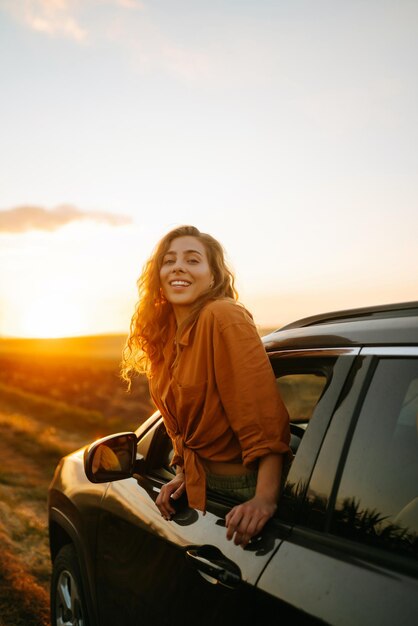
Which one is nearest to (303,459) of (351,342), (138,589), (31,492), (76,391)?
(351,342)

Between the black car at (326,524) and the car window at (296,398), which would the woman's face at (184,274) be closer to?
the black car at (326,524)

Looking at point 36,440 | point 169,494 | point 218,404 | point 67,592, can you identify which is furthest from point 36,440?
point 218,404

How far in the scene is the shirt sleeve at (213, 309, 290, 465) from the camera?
220cm

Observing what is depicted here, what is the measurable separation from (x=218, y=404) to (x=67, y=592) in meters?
1.83

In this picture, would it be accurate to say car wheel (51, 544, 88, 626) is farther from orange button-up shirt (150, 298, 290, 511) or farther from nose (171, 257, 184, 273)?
nose (171, 257, 184, 273)

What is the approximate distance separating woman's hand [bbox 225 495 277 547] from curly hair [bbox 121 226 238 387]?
967 mm

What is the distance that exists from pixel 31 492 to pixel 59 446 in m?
3.45

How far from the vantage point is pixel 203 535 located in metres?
2.26

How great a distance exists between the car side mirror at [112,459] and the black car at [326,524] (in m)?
0.24

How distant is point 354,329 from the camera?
2.02 m

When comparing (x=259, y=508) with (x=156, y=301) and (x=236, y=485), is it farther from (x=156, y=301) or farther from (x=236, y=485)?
(x=156, y=301)

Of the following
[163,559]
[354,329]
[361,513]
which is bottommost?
[163,559]

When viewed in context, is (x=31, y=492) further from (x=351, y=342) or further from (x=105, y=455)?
(x=351, y=342)

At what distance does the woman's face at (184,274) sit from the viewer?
281 cm
